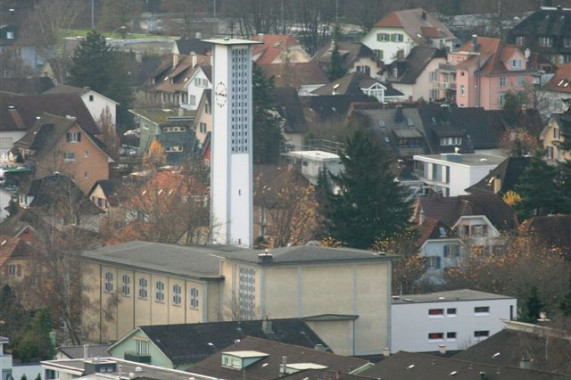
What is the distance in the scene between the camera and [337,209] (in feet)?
217

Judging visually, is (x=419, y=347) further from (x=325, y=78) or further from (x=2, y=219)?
(x=325, y=78)

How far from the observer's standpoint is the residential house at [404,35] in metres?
106

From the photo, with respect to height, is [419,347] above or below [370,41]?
below

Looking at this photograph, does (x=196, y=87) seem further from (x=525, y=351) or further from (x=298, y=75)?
(x=525, y=351)

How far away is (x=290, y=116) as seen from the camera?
8788 cm

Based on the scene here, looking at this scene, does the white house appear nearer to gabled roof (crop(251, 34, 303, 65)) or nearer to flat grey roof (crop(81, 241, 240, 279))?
flat grey roof (crop(81, 241, 240, 279))

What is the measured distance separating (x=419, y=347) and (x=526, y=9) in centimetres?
5854

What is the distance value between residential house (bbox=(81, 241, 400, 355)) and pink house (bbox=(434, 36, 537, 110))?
1616 inches

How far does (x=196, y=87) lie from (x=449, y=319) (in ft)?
132

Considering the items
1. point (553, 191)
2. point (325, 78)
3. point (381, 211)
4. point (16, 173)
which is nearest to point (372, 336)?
point (381, 211)

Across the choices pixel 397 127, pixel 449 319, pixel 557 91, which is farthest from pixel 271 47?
pixel 449 319

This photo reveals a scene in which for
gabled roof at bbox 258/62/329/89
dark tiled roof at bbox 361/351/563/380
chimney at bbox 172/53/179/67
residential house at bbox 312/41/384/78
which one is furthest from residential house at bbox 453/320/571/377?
residential house at bbox 312/41/384/78

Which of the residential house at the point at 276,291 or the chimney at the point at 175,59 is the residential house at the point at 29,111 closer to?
the chimney at the point at 175,59

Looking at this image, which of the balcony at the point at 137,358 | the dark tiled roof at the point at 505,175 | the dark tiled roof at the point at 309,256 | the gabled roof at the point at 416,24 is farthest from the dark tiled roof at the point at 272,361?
the gabled roof at the point at 416,24
